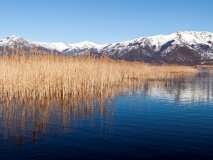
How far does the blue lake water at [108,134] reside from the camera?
726cm

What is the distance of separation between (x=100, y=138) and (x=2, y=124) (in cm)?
433

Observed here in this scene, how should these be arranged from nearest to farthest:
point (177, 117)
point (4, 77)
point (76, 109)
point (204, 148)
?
point (204, 148), point (177, 117), point (76, 109), point (4, 77)

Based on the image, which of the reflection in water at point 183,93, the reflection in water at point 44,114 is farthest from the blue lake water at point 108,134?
the reflection in water at point 183,93

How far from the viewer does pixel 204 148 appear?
25.5ft

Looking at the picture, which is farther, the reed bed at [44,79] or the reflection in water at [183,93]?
the reflection in water at [183,93]

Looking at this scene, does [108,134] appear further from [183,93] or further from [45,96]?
[183,93]

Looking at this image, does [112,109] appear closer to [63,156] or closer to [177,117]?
[177,117]

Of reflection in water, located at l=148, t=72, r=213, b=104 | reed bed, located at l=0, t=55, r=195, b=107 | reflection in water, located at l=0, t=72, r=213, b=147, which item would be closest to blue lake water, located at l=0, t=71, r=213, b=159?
reflection in water, located at l=0, t=72, r=213, b=147

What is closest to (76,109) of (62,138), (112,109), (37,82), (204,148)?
(112,109)

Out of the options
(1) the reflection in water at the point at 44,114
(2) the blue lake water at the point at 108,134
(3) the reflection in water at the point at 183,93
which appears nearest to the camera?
(2) the blue lake water at the point at 108,134

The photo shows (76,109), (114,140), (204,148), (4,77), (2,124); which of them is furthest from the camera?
(4,77)

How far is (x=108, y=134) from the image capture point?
9008 millimetres

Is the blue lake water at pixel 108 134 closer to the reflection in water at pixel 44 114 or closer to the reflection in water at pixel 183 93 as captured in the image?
the reflection in water at pixel 44 114

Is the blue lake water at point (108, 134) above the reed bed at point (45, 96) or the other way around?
the other way around
